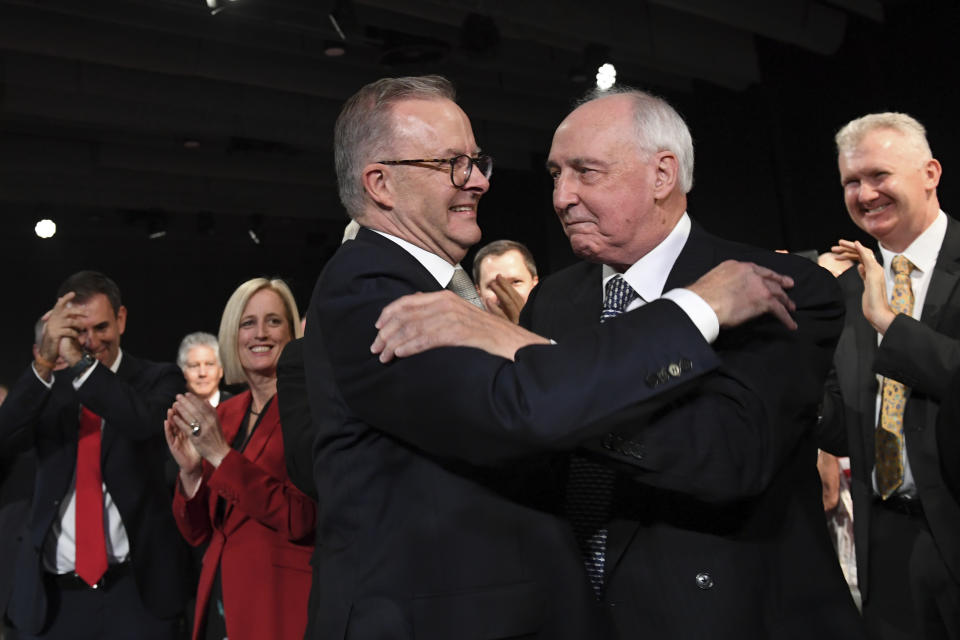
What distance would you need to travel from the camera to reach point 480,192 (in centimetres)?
173

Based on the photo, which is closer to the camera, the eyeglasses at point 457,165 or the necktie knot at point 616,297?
the eyeglasses at point 457,165

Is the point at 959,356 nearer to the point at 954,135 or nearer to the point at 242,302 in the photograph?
the point at 242,302

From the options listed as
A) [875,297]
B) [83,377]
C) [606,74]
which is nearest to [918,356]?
[875,297]

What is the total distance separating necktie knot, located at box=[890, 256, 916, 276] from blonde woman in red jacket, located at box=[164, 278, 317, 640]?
190 cm

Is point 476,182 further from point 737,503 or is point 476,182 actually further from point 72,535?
point 72,535

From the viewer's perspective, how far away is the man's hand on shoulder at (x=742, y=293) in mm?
1412

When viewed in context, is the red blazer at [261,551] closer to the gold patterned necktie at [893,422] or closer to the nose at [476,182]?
the nose at [476,182]

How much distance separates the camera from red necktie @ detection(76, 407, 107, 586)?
3.25 m

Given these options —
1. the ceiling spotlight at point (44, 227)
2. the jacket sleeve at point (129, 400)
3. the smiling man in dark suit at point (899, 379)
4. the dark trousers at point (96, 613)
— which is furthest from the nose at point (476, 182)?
the ceiling spotlight at point (44, 227)

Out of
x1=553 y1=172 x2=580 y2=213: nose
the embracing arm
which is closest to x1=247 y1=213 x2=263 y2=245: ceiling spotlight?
the embracing arm

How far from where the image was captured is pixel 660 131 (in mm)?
1877

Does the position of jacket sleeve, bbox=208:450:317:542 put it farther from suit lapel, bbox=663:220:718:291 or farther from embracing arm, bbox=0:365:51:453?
suit lapel, bbox=663:220:718:291

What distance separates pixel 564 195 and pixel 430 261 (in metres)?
0.40

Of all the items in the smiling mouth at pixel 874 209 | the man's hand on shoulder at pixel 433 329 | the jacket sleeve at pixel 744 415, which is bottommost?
the jacket sleeve at pixel 744 415
